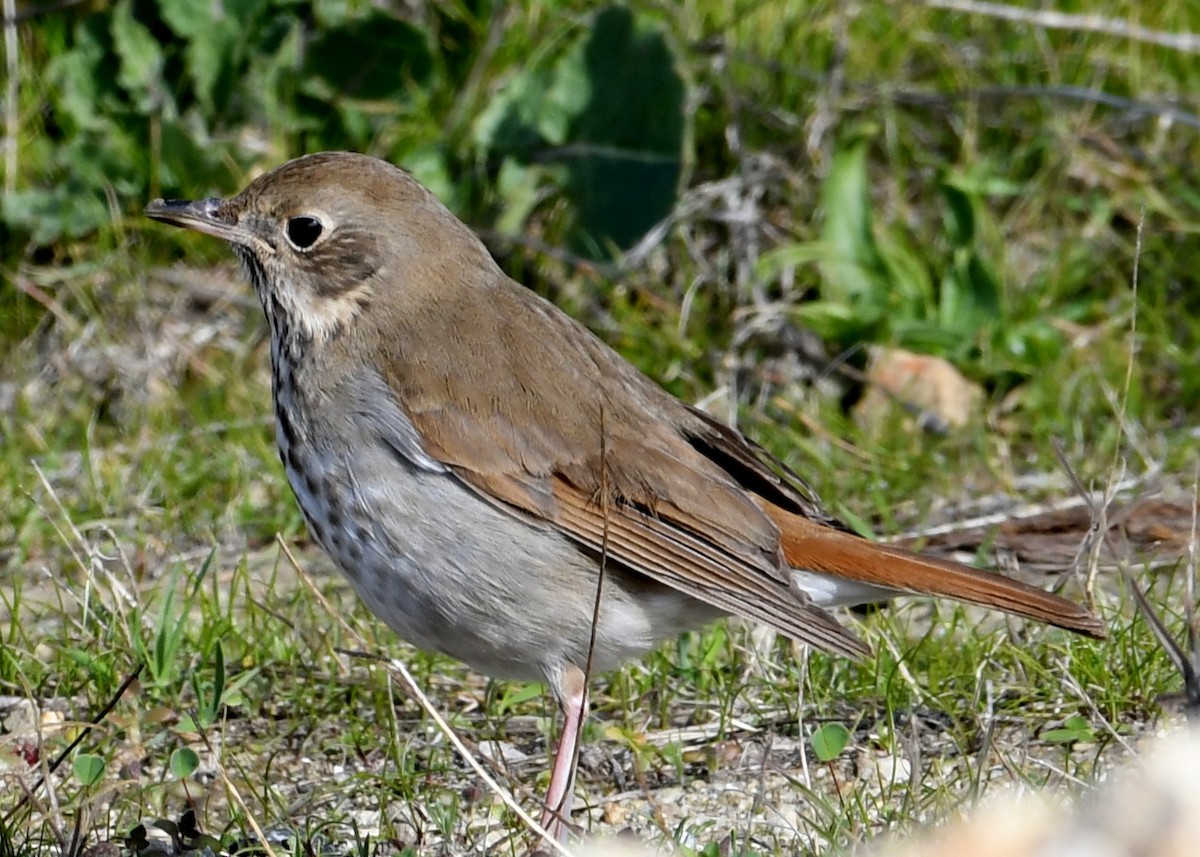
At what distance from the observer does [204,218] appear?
4.27 m

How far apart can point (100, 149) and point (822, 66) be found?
253 centimetres

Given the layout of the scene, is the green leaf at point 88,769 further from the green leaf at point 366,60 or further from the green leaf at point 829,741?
the green leaf at point 366,60

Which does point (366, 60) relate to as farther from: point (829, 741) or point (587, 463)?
point (829, 741)

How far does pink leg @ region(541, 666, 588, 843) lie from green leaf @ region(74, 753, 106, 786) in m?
0.90

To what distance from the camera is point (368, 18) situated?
6516 mm

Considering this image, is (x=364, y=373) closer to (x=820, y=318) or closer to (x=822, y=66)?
(x=820, y=318)

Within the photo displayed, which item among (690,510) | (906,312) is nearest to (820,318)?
(906,312)

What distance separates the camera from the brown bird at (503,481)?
383 cm

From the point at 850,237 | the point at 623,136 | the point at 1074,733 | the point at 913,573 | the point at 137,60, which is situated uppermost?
the point at 137,60

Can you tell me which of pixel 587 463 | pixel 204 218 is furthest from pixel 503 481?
pixel 204 218

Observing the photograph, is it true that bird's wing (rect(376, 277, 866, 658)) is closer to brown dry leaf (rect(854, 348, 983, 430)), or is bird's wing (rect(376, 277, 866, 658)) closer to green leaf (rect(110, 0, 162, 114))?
brown dry leaf (rect(854, 348, 983, 430))

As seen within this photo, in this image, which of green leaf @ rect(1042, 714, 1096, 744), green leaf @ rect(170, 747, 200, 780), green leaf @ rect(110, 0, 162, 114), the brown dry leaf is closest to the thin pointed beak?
green leaf @ rect(170, 747, 200, 780)

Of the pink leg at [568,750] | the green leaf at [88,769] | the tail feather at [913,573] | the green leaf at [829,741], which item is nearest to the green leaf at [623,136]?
the tail feather at [913,573]

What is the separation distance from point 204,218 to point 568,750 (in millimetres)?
1470
